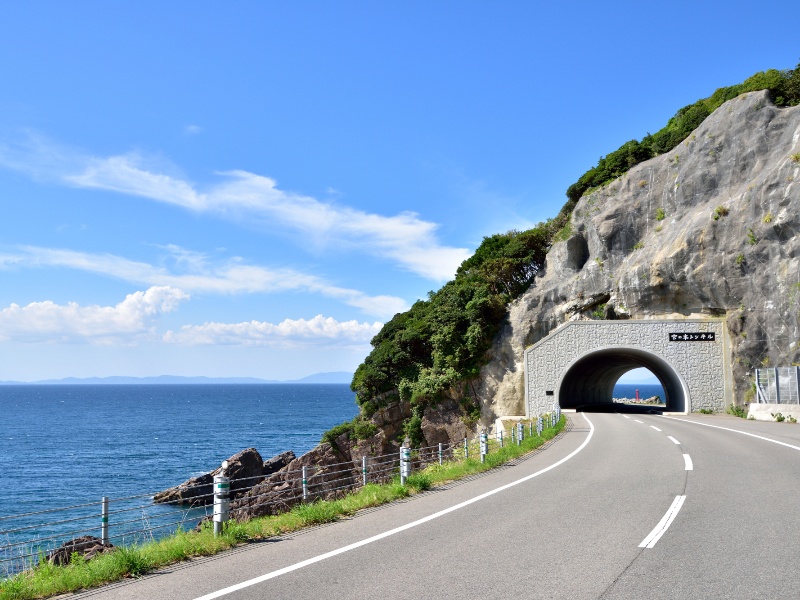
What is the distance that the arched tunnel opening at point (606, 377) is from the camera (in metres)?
41.0

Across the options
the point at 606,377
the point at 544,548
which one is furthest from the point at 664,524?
the point at 606,377

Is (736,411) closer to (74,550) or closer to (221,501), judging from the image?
A: (221,501)

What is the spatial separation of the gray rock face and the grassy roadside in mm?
32290

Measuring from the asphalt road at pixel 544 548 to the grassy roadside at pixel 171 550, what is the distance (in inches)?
11.7

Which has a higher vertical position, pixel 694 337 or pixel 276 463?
pixel 694 337

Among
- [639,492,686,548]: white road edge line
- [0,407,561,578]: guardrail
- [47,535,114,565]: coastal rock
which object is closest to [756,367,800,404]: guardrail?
[0,407,561,578]: guardrail

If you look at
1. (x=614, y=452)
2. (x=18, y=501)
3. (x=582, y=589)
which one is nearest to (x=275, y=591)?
(x=582, y=589)

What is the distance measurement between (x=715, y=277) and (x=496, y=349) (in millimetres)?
15300

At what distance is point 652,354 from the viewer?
39594mm

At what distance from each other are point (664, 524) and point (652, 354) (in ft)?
112

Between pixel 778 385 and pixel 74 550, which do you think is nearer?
pixel 74 550

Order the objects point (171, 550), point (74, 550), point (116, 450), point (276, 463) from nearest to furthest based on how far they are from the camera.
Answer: point (171, 550) → point (74, 550) → point (276, 463) → point (116, 450)

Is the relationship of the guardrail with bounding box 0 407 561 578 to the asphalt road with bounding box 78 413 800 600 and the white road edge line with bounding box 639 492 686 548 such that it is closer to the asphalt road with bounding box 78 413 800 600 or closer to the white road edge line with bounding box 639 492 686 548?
the asphalt road with bounding box 78 413 800 600

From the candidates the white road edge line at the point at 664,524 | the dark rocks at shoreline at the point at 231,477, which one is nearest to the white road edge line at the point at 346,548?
the white road edge line at the point at 664,524
